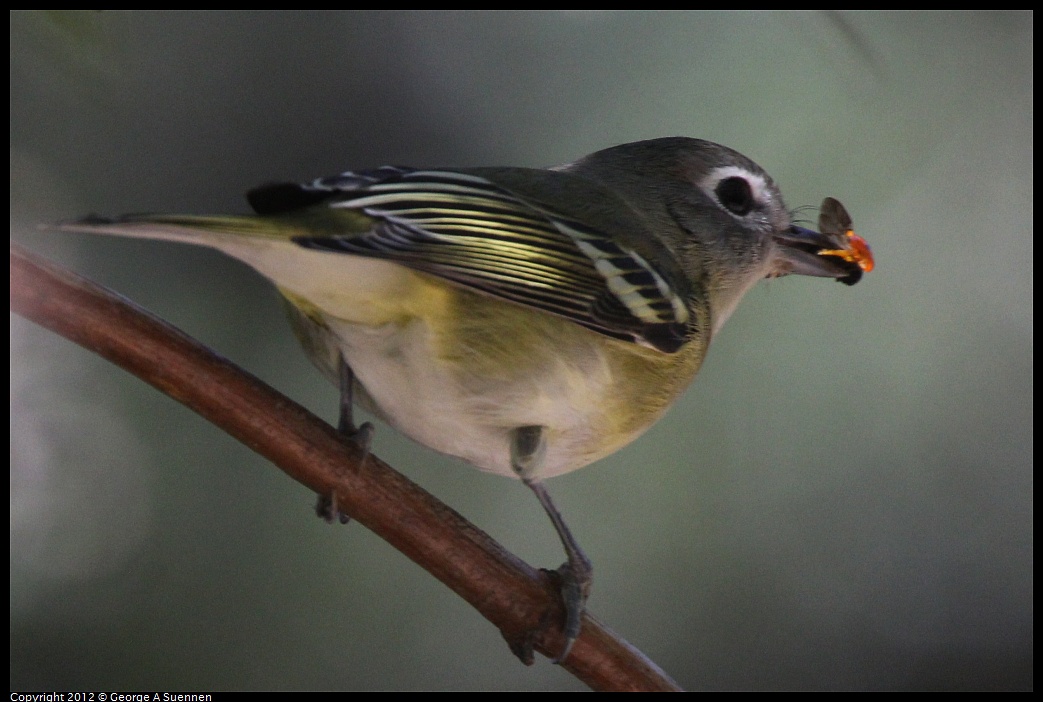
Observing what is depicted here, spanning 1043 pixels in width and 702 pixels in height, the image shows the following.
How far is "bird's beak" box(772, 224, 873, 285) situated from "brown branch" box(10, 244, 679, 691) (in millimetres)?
1146

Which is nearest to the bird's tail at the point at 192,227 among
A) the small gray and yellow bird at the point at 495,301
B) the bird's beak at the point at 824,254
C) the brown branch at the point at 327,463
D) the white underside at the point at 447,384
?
the small gray and yellow bird at the point at 495,301

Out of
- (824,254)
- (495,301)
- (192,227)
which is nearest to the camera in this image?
(192,227)

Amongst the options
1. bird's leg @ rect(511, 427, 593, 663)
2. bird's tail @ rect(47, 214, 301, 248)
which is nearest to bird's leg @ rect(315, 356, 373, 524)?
bird's leg @ rect(511, 427, 593, 663)

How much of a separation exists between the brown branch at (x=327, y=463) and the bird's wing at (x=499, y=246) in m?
0.29

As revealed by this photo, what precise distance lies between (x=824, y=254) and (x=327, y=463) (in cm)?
145

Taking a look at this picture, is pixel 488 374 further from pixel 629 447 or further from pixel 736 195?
pixel 629 447

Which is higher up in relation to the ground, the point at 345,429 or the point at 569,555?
the point at 345,429

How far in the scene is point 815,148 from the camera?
3617 millimetres

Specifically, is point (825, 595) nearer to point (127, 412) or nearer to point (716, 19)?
point (716, 19)

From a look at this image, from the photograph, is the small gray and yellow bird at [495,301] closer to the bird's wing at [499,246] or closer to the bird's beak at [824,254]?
the bird's wing at [499,246]

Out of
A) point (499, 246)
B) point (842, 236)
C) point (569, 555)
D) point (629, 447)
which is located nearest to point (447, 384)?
point (499, 246)

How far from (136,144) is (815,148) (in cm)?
225

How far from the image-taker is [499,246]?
1894mm

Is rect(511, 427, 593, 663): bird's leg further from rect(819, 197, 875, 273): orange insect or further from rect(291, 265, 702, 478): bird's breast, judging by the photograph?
rect(819, 197, 875, 273): orange insect
